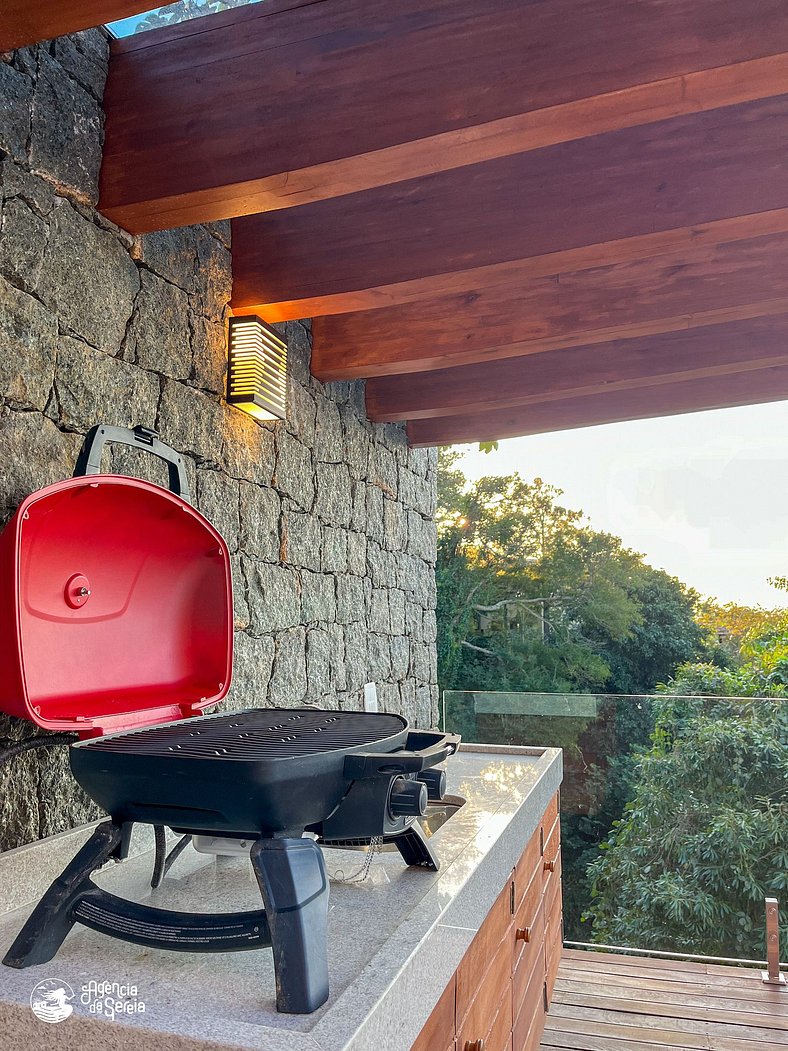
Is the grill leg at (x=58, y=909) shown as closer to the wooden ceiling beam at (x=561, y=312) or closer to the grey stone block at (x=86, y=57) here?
the grey stone block at (x=86, y=57)

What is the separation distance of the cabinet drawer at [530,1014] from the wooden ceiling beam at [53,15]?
2.22m

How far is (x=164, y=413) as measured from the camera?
1.78 meters

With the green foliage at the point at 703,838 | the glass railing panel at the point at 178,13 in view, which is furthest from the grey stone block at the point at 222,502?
the green foliage at the point at 703,838

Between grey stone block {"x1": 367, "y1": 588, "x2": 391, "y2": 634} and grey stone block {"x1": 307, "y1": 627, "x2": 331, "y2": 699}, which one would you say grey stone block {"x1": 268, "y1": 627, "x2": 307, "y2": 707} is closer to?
grey stone block {"x1": 307, "y1": 627, "x2": 331, "y2": 699}

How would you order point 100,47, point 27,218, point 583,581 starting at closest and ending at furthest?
point 27,218
point 100,47
point 583,581

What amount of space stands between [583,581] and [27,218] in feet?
32.7

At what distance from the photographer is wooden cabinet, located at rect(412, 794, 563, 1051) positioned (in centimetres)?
130

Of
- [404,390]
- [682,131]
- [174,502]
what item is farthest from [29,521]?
[404,390]

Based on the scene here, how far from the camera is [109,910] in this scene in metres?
1.01

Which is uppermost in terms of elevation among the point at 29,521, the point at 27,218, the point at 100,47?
the point at 100,47

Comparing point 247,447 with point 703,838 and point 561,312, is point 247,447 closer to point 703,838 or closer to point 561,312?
point 561,312

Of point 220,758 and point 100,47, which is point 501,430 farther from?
point 220,758

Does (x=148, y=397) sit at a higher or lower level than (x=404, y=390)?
lower

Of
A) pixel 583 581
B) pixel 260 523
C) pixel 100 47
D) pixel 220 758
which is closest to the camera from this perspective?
pixel 220 758
